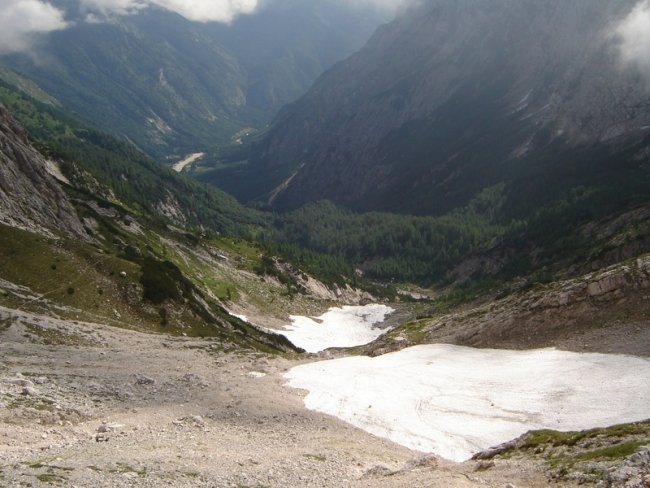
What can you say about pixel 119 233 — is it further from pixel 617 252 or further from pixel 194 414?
pixel 617 252

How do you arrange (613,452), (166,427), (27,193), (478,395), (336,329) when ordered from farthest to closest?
(336,329) < (27,193) < (478,395) < (166,427) < (613,452)

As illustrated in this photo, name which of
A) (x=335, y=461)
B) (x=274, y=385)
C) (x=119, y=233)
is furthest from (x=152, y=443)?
(x=119, y=233)

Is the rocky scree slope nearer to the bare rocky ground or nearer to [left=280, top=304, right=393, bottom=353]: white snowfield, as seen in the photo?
the bare rocky ground

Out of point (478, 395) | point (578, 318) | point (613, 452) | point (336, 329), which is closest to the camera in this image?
point (613, 452)

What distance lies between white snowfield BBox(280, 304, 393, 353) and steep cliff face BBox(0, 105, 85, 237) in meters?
44.4

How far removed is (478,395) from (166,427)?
22384 mm

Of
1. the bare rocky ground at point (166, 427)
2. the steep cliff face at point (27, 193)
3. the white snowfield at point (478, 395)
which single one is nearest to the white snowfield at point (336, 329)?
Result: the steep cliff face at point (27, 193)

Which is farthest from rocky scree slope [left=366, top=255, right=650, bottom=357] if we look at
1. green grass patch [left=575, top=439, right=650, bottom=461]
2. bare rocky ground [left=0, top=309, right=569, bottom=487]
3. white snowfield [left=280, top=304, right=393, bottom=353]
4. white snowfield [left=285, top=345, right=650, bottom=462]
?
white snowfield [left=280, top=304, right=393, bottom=353]

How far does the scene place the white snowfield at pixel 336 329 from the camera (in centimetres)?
11144

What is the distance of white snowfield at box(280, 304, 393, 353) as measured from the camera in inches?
4387

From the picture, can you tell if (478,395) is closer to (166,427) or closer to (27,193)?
(166,427)

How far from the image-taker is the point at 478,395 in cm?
4244

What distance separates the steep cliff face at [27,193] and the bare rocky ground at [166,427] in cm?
3318

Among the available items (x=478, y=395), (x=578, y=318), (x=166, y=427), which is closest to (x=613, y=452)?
(x=478, y=395)
